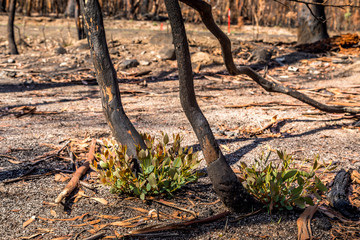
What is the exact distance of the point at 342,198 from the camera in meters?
2.56

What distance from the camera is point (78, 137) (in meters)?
3.83

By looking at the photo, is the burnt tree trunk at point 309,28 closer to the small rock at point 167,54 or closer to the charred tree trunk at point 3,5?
the small rock at point 167,54

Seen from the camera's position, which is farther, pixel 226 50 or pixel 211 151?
pixel 226 50

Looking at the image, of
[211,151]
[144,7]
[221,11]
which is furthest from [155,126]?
[144,7]

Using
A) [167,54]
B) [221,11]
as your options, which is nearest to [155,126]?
[167,54]

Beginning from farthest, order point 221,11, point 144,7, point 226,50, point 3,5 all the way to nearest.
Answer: point 144,7 < point 221,11 < point 3,5 < point 226,50

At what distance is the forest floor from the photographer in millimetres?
2355

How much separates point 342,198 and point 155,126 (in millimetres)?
2374

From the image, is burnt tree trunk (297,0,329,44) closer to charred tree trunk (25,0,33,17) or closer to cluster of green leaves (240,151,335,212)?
cluster of green leaves (240,151,335,212)

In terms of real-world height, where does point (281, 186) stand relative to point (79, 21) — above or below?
below

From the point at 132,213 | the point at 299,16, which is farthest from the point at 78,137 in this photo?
the point at 299,16

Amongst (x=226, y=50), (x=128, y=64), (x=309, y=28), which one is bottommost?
(x=128, y=64)

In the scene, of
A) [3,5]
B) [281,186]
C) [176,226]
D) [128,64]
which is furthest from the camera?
[3,5]

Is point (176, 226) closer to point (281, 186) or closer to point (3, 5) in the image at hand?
point (281, 186)
